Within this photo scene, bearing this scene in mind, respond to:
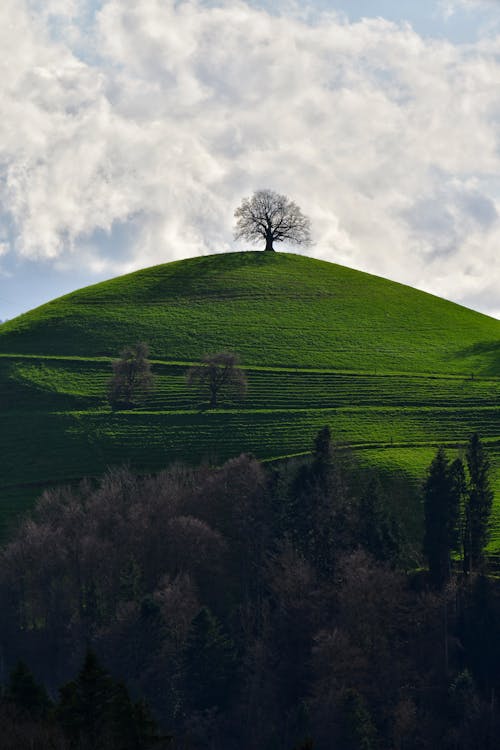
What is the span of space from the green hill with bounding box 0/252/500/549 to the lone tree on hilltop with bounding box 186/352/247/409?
2.04 meters

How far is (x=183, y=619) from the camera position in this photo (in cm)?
7531

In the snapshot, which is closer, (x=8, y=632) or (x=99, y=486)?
(x=8, y=632)

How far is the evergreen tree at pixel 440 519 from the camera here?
79.1 meters

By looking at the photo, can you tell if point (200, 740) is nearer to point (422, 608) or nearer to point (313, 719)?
point (313, 719)

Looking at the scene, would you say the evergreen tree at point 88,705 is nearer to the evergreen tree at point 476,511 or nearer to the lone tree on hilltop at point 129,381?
the evergreen tree at point 476,511

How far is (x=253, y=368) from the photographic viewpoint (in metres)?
126

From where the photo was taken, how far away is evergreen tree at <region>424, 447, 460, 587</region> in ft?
259

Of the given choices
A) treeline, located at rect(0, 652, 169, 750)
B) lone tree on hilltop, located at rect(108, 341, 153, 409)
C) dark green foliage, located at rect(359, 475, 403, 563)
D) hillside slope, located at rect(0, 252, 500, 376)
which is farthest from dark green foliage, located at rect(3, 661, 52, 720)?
hillside slope, located at rect(0, 252, 500, 376)

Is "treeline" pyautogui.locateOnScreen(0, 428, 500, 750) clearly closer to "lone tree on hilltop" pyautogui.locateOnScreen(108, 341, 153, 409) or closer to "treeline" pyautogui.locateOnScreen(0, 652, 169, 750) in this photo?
"treeline" pyautogui.locateOnScreen(0, 652, 169, 750)

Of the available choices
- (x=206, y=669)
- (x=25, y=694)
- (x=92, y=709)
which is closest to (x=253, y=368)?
(x=206, y=669)

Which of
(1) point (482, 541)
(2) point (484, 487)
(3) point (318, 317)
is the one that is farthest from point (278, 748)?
(3) point (318, 317)

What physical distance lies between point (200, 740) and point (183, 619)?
10.2 metres

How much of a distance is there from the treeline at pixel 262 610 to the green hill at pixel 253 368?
11.5m

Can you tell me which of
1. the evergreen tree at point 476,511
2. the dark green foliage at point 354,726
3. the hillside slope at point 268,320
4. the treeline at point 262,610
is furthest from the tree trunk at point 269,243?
the dark green foliage at point 354,726
